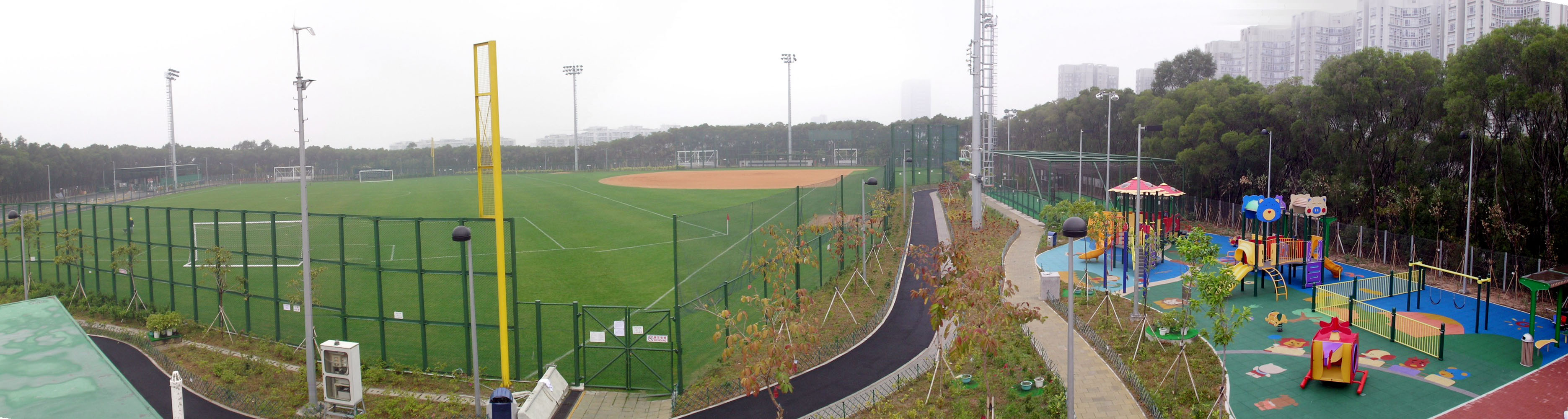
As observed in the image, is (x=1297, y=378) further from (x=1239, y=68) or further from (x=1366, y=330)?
(x=1239, y=68)

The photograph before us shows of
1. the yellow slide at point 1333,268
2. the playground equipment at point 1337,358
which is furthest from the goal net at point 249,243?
the yellow slide at point 1333,268

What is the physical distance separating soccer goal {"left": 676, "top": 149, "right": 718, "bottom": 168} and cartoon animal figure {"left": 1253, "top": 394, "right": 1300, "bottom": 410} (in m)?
81.1

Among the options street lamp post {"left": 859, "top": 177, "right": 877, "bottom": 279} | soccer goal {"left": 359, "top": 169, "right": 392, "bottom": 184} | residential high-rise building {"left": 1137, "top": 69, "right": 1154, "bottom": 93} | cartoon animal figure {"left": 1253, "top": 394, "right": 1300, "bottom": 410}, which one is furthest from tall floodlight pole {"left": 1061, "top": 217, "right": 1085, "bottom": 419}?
residential high-rise building {"left": 1137, "top": 69, "right": 1154, "bottom": 93}

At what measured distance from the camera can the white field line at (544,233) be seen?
89.1 feet

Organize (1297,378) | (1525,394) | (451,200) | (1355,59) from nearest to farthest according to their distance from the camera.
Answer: (1525,394) → (1297,378) → (1355,59) → (451,200)

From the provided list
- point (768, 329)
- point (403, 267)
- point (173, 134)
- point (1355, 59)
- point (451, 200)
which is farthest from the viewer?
point (173, 134)

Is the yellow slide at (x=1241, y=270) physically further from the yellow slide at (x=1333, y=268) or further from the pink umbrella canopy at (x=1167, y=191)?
the pink umbrella canopy at (x=1167, y=191)

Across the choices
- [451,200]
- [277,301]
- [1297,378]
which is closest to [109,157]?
[451,200]

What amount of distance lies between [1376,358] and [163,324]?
22744mm

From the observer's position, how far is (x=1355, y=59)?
91.5ft

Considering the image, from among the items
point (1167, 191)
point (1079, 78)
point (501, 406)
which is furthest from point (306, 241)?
point (1079, 78)

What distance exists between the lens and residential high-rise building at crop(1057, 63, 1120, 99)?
109 metres

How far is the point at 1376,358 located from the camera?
13719mm

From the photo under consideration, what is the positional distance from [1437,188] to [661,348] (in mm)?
24402
